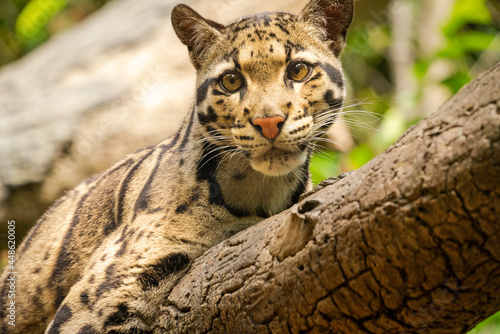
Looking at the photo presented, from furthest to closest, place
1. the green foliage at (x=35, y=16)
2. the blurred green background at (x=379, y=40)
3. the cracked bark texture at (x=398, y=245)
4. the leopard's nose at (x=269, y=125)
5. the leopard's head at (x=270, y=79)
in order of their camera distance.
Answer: the green foliage at (x=35, y=16)
the blurred green background at (x=379, y=40)
the leopard's head at (x=270, y=79)
the leopard's nose at (x=269, y=125)
the cracked bark texture at (x=398, y=245)

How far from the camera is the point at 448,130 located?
2104mm

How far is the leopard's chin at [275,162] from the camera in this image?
3469mm

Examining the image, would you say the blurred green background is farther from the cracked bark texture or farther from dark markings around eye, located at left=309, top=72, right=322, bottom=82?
the cracked bark texture

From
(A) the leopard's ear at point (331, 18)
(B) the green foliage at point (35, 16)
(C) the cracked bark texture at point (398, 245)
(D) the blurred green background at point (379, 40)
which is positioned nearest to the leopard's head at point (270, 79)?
(A) the leopard's ear at point (331, 18)

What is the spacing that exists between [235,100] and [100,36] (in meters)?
7.06

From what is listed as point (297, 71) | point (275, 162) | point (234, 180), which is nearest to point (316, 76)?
point (297, 71)

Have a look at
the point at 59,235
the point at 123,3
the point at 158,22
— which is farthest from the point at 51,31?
the point at 59,235

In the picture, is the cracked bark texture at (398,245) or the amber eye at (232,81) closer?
the cracked bark texture at (398,245)

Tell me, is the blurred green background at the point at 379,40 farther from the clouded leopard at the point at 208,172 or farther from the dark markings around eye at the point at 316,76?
the dark markings around eye at the point at 316,76

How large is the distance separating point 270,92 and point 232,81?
1.18 ft

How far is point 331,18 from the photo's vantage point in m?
4.09

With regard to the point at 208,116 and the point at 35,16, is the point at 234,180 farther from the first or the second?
the point at 35,16

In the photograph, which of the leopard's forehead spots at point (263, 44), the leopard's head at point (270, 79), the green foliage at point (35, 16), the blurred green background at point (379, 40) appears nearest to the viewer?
the leopard's head at point (270, 79)

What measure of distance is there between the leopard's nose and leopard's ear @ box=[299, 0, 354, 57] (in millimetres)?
1061
